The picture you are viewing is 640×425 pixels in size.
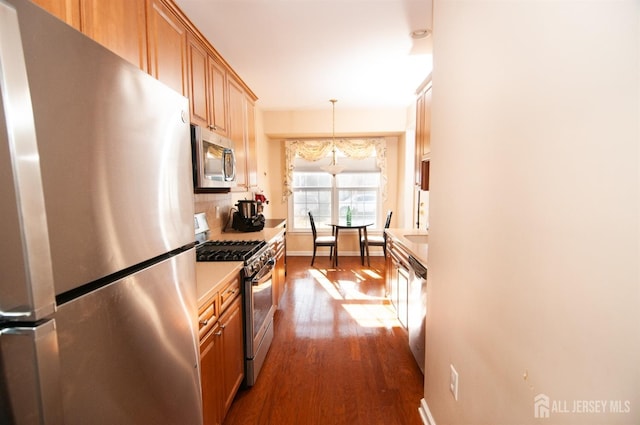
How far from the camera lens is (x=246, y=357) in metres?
1.99

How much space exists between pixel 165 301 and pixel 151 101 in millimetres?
596

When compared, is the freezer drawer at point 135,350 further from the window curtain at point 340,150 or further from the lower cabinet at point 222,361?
the window curtain at point 340,150

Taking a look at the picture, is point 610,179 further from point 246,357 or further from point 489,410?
point 246,357

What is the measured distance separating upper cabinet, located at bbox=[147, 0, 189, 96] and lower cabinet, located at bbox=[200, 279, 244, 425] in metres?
1.32

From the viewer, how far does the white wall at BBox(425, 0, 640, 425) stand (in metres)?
0.57

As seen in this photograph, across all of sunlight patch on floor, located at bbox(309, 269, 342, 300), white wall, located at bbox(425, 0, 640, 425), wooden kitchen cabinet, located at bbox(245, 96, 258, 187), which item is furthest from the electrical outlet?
wooden kitchen cabinet, located at bbox(245, 96, 258, 187)

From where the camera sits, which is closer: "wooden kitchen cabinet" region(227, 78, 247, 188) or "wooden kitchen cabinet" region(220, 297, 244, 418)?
"wooden kitchen cabinet" region(220, 297, 244, 418)

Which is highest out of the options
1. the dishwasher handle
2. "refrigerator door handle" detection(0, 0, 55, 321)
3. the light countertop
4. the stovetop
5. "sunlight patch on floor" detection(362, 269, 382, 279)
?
"refrigerator door handle" detection(0, 0, 55, 321)

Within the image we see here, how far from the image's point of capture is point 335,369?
2258 mm

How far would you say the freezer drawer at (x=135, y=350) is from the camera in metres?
0.60

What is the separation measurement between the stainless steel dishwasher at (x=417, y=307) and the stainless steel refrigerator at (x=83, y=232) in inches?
61.3

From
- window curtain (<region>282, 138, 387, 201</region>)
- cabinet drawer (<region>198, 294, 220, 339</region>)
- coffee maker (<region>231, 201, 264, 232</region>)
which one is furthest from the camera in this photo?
window curtain (<region>282, 138, 387, 201</region>)

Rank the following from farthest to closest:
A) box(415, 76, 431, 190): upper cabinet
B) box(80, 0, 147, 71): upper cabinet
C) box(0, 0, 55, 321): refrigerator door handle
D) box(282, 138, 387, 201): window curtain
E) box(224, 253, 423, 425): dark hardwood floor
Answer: box(282, 138, 387, 201): window curtain
box(415, 76, 431, 190): upper cabinet
box(224, 253, 423, 425): dark hardwood floor
box(80, 0, 147, 71): upper cabinet
box(0, 0, 55, 321): refrigerator door handle

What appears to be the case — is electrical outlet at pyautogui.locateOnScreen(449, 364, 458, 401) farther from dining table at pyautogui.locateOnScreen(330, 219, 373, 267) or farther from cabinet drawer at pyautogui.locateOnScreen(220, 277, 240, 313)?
dining table at pyautogui.locateOnScreen(330, 219, 373, 267)
